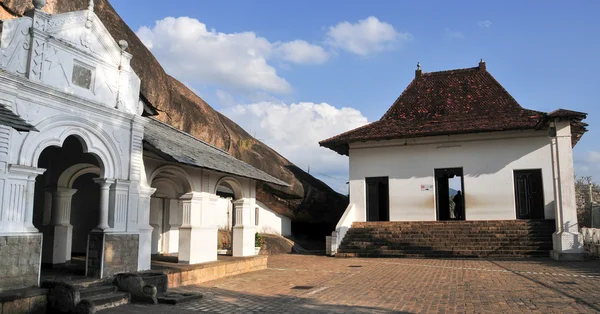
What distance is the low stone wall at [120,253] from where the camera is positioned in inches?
358

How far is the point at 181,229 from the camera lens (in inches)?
455

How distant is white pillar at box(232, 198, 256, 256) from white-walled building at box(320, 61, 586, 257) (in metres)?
6.26

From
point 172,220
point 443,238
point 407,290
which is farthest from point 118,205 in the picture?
point 443,238

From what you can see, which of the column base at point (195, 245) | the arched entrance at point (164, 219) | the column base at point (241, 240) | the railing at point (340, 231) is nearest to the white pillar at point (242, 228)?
the column base at point (241, 240)

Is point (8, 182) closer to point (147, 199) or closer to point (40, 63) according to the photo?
point (40, 63)

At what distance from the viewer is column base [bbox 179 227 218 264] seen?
1138cm

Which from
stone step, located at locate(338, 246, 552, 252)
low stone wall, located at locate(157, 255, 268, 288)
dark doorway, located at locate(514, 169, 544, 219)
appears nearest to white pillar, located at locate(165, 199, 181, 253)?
low stone wall, located at locate(157, 255, 268, 288)

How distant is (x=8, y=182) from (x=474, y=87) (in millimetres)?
21131

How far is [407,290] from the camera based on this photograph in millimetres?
9484

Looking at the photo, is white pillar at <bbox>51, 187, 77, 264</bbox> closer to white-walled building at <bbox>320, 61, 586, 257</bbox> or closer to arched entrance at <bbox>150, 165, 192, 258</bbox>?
arched entrance at <bbox>150, 165, 192, 258</bbox>

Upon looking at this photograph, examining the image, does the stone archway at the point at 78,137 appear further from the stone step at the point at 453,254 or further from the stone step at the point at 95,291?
the stone step at the point at 453,254

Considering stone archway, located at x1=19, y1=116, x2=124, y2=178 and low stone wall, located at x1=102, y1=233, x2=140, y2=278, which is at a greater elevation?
stone archway, located at x1=19, y1=116, x2=124, y2=178

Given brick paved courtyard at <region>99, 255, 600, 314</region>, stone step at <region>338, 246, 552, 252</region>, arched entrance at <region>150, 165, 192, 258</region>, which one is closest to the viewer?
brick paved courtyard at <region>99, 255, 600, 314</region>

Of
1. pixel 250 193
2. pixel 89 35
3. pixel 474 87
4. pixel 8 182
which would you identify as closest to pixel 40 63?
pixel 89 35
